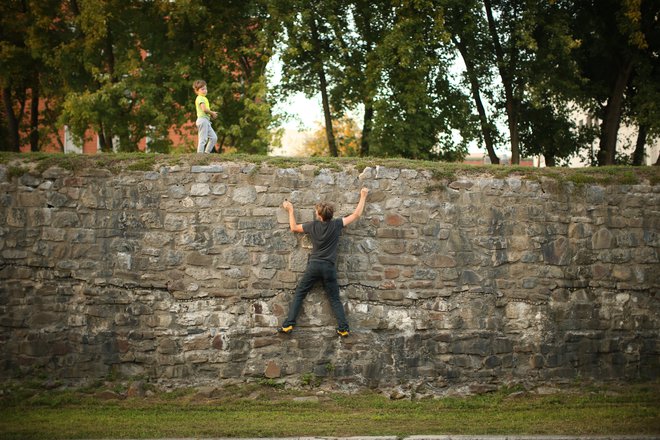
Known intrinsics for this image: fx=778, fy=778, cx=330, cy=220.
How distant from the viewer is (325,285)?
35.0 feet

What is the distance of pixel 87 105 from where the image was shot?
18.8 metres

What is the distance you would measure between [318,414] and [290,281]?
191 cm

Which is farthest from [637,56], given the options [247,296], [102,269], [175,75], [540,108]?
[102,269]

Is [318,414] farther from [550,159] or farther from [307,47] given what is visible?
[550,159]

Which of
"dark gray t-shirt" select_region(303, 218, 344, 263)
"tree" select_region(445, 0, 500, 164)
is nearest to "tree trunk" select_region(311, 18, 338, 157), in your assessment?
"tree" select_region(445, 0, 500, 164)

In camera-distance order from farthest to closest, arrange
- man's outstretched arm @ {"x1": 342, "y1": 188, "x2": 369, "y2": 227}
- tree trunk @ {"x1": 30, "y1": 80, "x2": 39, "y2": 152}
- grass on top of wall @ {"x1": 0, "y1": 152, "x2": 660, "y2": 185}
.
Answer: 1. tree trunk @ {"x1": 30, "y1": 80, "x2": 39, "y2": 152}
2. grass on top of wall @ {"x1": 0, "y1": 152, "x2": 660, "y2": 185}
3. man's outstretched arm @ {"x1": 342, "y1": 188, "x2": 369, "y2": 227}

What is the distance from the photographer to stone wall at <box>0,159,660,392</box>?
34.7 ft

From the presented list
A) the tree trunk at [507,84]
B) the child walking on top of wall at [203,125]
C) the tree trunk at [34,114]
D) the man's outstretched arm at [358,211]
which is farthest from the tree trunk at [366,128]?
the tree trunk at [34,114]

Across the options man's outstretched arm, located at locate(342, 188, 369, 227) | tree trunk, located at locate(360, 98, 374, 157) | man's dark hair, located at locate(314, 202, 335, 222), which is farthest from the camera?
tree trunk, located at locate(360, 98, 374, 157)

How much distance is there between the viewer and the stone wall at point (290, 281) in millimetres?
10570

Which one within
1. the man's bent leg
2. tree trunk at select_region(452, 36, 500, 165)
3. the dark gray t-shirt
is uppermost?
tree trunk at select_region(452, 36, 500, 165)

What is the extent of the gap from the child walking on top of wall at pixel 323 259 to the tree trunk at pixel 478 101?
33.5 feet

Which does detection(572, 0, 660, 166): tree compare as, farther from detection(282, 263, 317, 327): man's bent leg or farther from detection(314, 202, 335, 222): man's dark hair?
detection(282, 263, 317, 327): man's bent leg

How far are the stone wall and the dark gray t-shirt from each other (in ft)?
0.98
